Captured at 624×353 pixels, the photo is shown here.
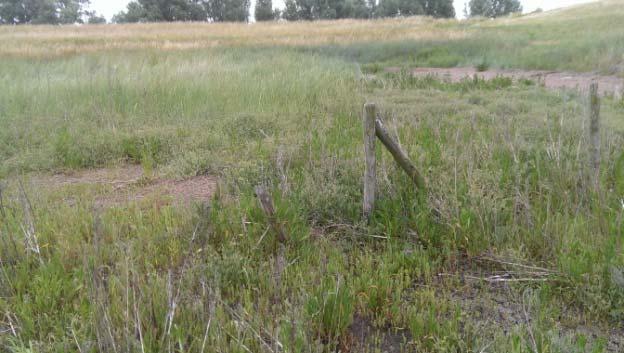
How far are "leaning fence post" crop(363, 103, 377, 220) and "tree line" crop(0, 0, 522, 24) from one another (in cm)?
5816

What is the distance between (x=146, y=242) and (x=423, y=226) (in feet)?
7.03

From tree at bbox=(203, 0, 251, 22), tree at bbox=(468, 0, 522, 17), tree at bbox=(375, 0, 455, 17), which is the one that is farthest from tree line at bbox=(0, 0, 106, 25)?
tree at bbox=(468, 0, 522, 17)

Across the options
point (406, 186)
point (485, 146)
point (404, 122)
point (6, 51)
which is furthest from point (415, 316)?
point (6, 51)

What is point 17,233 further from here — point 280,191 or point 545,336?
point 545,336

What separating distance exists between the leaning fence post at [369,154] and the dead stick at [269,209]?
2.63 ft

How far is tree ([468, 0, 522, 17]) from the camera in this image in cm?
7325

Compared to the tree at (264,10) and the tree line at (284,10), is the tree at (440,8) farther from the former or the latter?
the tree at (264,10)

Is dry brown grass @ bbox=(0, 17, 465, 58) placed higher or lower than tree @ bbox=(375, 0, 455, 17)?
lower

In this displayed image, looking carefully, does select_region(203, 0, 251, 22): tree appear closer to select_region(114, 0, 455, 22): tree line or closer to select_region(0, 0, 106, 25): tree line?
select_region(114, 0, 455, 22): tree line

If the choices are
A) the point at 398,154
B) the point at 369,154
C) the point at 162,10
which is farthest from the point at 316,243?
the point at 162,10

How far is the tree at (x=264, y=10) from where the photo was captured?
62.2 metres

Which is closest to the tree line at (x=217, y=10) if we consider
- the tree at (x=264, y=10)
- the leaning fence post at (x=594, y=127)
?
the tree at (x=264, y=10)

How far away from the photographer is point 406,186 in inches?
167

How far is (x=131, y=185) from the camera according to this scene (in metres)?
5.28
